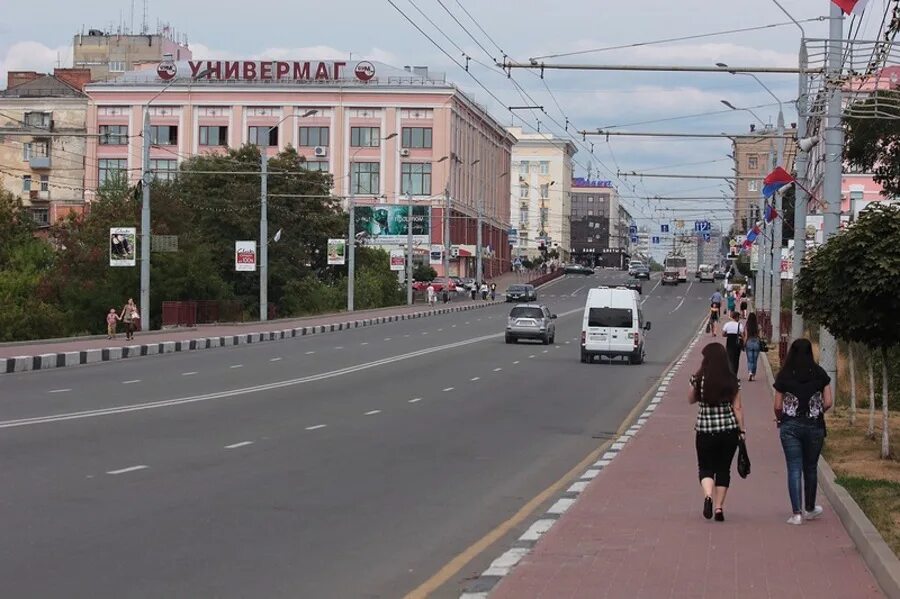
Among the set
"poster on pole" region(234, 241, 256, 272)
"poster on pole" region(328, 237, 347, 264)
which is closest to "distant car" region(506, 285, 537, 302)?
"poster on pole" region(328, 237, 347, 264)

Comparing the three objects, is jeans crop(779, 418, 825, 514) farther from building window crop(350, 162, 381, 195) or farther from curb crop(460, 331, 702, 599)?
building window crop(350, 162, 381, 195)

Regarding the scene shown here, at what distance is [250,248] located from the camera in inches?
2393

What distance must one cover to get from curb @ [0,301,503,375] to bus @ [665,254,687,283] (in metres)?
65.2

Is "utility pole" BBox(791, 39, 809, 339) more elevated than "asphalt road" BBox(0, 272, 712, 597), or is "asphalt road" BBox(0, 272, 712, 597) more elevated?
"utility pole" BBox(791, 39, 809, 339)

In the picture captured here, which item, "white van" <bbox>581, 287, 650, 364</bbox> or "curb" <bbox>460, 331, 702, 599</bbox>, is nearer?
"curb" <bbox>460, 331, 702, 599</bbox>

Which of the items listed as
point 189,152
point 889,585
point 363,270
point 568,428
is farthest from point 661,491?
point 189,152

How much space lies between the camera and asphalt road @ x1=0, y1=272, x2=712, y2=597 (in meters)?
9.27

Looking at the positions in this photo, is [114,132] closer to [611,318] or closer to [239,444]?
[611,318]

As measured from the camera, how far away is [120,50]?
435 feet

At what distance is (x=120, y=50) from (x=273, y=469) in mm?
123872

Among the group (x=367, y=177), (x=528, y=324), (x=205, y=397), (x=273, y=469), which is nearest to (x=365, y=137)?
(x=367, y=177)

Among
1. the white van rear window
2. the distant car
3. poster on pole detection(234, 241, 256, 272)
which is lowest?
the white van rear window

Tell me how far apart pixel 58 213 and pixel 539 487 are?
104 metres

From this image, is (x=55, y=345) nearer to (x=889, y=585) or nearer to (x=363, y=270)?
(x=889, y=585)
